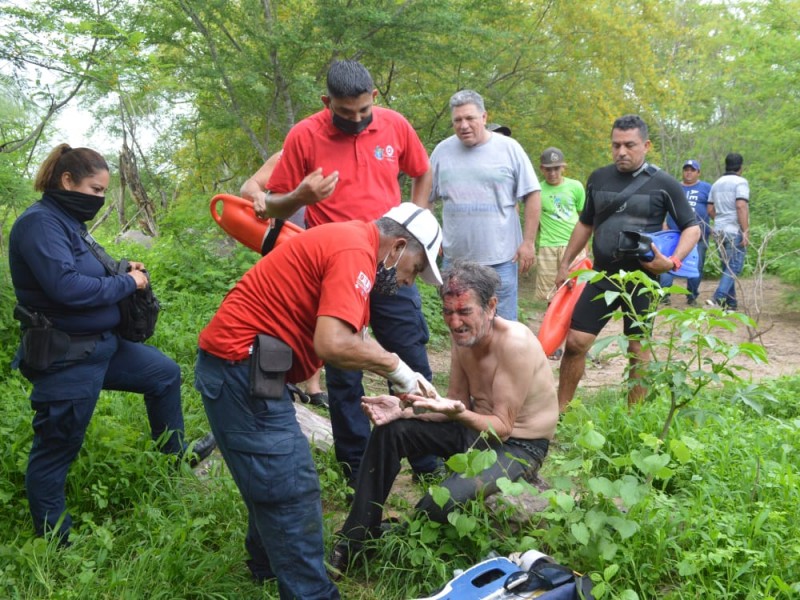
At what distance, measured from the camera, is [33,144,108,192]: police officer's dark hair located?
321 cm

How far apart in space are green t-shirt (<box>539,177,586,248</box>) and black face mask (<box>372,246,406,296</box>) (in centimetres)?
505

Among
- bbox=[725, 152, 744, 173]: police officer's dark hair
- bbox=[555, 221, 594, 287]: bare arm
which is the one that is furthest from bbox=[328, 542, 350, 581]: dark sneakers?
bbox=[725, 152, 744, 173]: police officer's dark hair

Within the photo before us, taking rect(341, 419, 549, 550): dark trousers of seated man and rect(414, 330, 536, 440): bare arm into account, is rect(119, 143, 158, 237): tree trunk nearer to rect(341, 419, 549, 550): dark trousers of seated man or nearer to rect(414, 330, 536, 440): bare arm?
rect(341, 419, 549, 550): dark trousers of seated man

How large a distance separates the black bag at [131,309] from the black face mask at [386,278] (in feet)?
4.20

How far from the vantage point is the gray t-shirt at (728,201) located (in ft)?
29.2

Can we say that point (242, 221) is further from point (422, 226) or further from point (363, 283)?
point (363, 283)

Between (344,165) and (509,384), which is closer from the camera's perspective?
(509,384)

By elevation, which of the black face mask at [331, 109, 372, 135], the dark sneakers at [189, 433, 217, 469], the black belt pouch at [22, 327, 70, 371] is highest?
the black face mask at [331, 109, 372, 135]

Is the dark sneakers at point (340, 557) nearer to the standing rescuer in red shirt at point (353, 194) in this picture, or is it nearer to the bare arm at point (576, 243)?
the standing rescuer in red shirt at point (353, 194)

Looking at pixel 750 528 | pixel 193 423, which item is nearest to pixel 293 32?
pixel 193 423

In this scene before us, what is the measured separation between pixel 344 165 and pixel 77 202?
131 cm

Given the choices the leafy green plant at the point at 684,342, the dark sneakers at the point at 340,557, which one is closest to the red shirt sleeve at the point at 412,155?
the leafy green plant at the point at 684,342

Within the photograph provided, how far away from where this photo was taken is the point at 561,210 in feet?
25.0

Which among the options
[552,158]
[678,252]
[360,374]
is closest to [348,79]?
[360,374]
